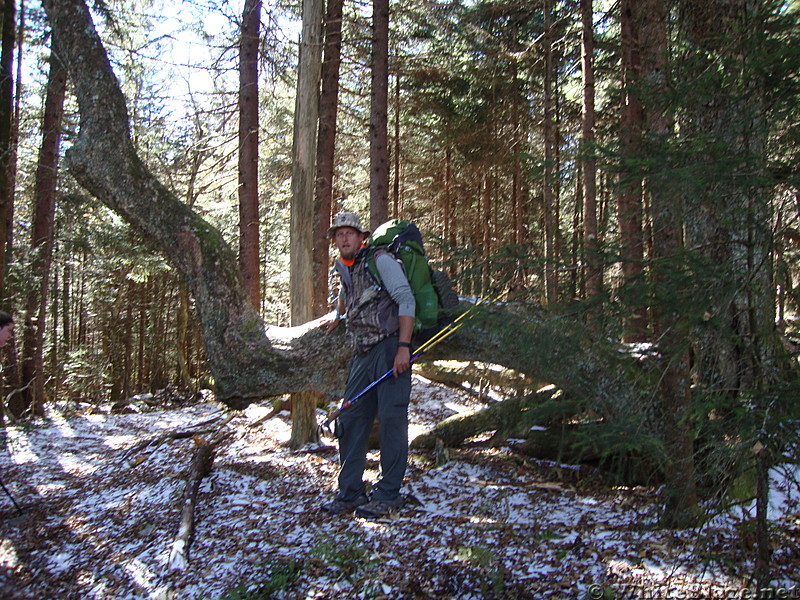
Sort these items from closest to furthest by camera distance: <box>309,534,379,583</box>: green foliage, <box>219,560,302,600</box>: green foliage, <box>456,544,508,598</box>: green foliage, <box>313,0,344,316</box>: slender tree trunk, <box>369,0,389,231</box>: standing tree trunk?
<box>456,544,508,598</box>: green foliage, <box>219,560,302,600</box>: green foliage, <box>309,534,379,583</box>: green foliage, <box>313,0,344,316</box>: slender tree trunk, <box>369,0,389,231</box>: standing tree trunk

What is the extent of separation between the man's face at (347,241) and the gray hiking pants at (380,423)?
87 cm

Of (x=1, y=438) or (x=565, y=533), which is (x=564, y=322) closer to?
(x=565, y=533)

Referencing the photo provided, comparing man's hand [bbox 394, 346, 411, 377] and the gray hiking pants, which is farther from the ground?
man's hand [bbox 394, 346, 411, 377]

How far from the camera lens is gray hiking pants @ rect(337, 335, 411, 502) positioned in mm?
4922

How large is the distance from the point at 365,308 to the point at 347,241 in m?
0.64

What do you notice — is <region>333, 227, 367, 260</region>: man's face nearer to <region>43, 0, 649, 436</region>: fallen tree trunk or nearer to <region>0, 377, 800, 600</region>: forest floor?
<region>43, 0, 649, 436</region>: fallen tree trunk

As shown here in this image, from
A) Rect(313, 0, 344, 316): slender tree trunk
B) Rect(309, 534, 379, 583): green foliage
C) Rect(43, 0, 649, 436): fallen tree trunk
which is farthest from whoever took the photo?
Rect(313, 0, 344, 316): slender tree trunk

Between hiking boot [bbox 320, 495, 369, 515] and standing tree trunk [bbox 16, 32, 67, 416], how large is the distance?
9319mm

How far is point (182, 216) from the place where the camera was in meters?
5.71

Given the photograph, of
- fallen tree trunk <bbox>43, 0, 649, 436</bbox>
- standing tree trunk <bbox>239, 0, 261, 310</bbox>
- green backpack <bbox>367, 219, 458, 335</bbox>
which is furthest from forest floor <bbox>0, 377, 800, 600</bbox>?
standing tree trunk <bbox>239, 0, 261, 310</bbox>

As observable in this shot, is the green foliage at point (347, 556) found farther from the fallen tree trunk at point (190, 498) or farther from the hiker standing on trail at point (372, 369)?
the fallen tree trunk at point (190, 498)

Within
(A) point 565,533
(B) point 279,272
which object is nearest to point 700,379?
(A) point 565,533

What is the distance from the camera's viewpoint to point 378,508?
4.91 meters

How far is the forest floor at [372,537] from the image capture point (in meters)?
3.59
